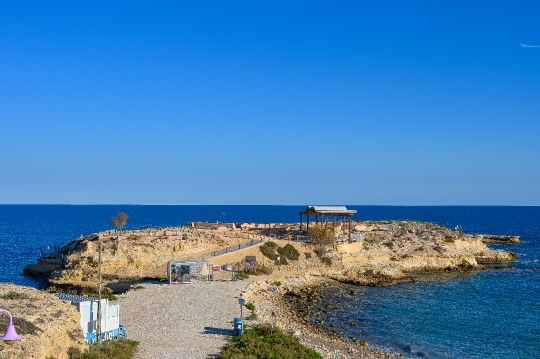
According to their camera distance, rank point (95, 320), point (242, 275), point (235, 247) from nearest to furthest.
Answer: point (95, 320) < point (242, 275) < point (235, 247)

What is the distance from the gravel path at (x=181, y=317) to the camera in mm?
22031

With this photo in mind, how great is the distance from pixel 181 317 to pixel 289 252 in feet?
80.8

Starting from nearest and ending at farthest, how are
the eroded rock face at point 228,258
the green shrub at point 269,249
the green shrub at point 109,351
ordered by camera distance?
the green shrub at point 109,351
the eroded rock face at point 228,258
the green shrub at point 269,249

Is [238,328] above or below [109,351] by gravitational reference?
below

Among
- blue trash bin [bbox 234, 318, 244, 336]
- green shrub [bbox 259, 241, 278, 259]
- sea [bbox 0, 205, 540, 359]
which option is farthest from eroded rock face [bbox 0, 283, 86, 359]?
green shrub [bbox 259, 241, 278, 259]

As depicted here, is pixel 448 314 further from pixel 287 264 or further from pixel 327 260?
pixel 287 264

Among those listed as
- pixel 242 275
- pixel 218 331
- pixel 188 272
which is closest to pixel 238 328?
pixel 218 331

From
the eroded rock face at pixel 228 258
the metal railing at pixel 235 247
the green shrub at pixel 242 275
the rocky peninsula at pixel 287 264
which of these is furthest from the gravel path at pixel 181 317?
the metal railing at pixel 235 247

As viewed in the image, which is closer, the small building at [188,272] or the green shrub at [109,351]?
the green shrub at [109,351]

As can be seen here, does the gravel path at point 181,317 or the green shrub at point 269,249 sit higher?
the green shrub at point 269,249

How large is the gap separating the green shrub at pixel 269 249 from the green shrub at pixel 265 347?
80.4ft

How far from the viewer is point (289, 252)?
51.2m

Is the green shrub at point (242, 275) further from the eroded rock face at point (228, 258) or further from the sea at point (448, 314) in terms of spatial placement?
the sea at point (448, 314)

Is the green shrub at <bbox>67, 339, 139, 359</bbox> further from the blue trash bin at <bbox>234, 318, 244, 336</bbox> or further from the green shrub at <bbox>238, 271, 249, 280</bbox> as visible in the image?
the green shrub at <bbox>238, 271, 249, 280</bbox>
